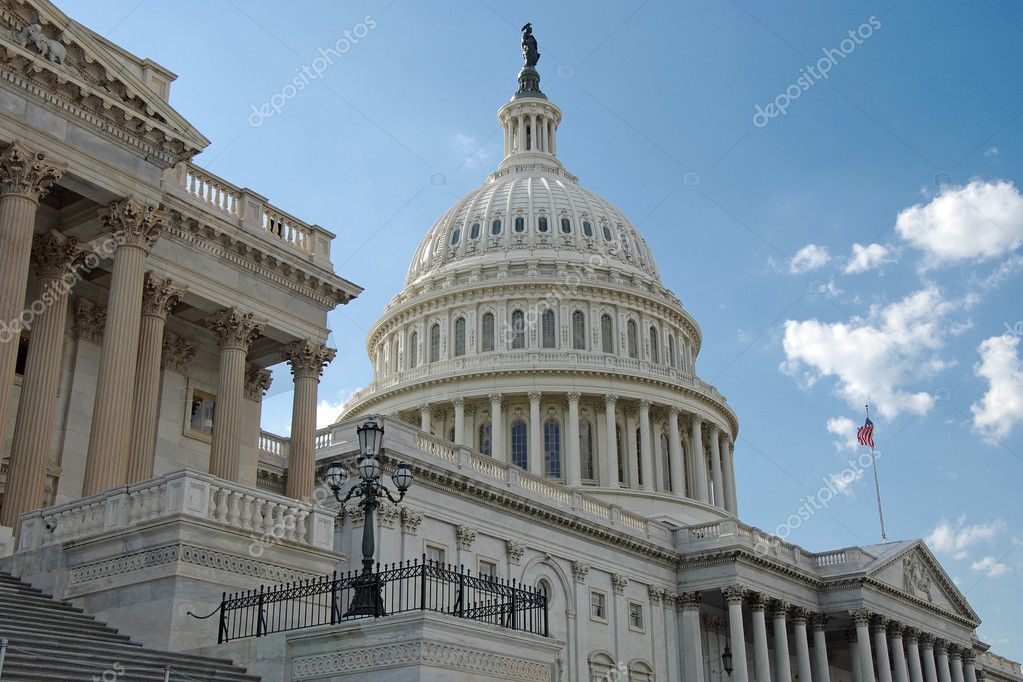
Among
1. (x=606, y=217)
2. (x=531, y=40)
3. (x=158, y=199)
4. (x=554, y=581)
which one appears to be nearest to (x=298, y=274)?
(x=158, y=199)

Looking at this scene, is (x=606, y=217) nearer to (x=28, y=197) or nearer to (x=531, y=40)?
(x=531, y=40)

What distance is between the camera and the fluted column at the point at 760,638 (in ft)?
191

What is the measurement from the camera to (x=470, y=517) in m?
46.6

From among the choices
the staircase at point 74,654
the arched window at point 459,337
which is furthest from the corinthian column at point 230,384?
the arched window at point 459,337

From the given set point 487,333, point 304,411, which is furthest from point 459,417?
point 304,411

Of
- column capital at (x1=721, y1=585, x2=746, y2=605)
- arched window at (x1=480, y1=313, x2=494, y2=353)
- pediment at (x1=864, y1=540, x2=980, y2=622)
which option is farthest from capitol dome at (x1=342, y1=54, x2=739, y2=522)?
column capital at (x1=721, y1=585, x2=746, y2=605)

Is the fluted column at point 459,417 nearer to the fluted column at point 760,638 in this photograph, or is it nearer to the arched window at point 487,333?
the arched window at point 487,333

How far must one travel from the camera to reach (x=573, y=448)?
74.2 m

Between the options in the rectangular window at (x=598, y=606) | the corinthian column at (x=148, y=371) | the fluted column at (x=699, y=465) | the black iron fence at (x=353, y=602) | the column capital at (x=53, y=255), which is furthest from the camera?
the fluted column at (x=699, y=465)

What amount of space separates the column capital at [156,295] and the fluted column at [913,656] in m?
52.8

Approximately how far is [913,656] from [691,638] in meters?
19.6

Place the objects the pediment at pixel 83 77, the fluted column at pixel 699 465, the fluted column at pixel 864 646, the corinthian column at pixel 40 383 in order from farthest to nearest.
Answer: the fluted column at pixel 699 465 → the fluted column at pixel 864 646 → the pediment at pixel 83 77 → the corinthian column at pixel 40 383

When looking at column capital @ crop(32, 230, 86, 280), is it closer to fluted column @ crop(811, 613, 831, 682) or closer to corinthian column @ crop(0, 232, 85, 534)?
corinthian column @ crop(0, 232, 85, 534)

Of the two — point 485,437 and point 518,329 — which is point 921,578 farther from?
point 518,329
